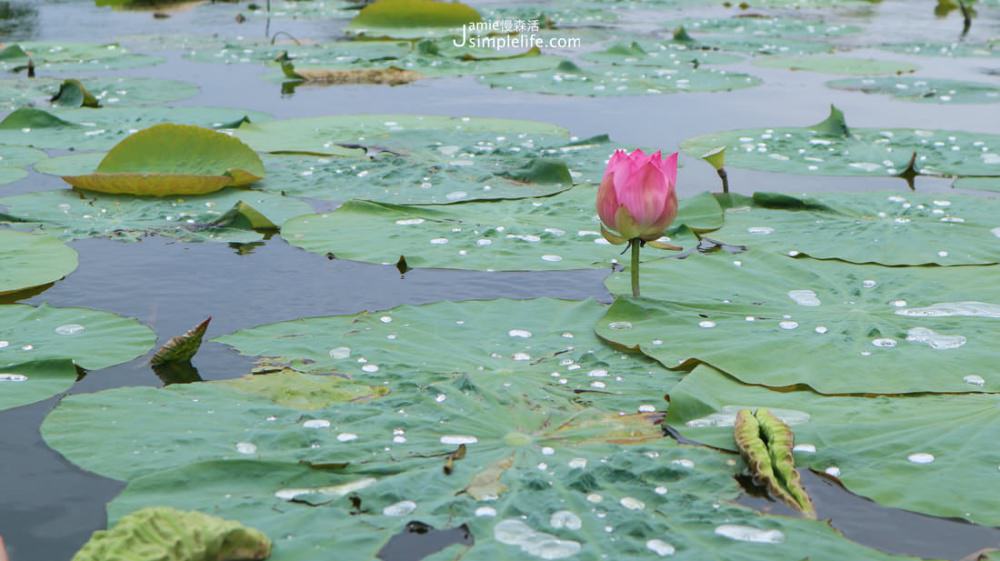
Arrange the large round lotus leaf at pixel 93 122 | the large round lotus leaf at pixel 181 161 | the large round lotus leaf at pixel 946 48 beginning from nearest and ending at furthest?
the large round lotus leaf at pixel 181 161 < the large round lotus leaf at pixel 93 122 < the large round lotus leaf at pixel 946 48

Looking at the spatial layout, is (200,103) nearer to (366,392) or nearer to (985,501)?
(366,392)

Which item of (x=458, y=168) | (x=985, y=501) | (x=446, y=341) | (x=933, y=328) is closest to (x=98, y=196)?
A: (x=458, y=168)

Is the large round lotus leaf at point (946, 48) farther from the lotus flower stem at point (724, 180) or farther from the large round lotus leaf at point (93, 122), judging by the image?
the large round lotus leaf at point (93, 122)

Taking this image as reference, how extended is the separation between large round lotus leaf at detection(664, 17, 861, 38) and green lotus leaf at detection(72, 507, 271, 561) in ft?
25.6

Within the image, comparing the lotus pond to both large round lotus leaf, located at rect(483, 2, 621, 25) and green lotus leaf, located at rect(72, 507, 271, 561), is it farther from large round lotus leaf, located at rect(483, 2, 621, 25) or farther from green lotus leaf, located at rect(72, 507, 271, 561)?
large round lotus leaf, located at rect(483, 2, 621, 25)

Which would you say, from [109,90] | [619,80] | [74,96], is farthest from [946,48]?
[74,96]

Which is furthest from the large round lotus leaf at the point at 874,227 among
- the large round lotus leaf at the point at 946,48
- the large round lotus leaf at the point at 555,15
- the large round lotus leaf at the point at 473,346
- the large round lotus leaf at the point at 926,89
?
the large round lotus leaf at the point at 555,15

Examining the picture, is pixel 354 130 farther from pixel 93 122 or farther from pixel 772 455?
pixel 772 455

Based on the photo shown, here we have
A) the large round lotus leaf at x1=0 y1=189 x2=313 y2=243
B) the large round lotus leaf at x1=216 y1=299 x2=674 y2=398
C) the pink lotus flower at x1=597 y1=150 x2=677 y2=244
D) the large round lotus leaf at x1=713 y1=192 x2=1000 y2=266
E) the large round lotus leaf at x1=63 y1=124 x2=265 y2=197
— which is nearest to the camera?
the large round lotus leaf at x1=216 y1=299 x2=674 y2=398

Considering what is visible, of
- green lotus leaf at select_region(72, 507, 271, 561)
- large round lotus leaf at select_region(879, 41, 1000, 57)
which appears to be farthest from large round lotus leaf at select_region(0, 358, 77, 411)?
large round lotus leaf at select_region(879, 41, 1000, 57)

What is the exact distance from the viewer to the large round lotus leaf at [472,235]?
3.12 meters

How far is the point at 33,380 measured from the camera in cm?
223

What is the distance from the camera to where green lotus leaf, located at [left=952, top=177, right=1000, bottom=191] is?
3.92m

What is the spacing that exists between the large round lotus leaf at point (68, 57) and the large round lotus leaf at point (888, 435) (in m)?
5.61
